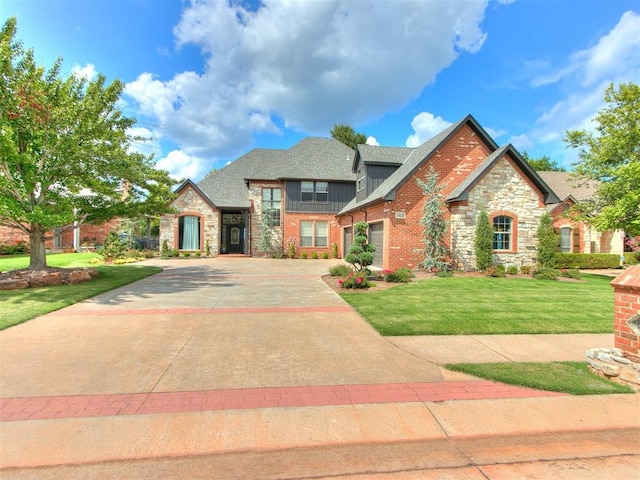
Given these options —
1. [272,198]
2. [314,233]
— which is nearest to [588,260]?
[314,233]

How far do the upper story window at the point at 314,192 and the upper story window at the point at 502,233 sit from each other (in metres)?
13.1

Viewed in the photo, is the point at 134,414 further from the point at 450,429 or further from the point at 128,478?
the point at 450,429

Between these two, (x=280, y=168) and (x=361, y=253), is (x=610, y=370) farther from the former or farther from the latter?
(x=280, y=168)

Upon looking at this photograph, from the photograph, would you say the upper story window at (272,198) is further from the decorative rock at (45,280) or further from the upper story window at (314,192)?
the decorative rock at (45,280)

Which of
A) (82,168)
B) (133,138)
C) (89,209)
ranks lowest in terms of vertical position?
(89,209)

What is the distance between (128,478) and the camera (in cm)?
266

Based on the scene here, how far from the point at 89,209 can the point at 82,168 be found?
159 centimetres

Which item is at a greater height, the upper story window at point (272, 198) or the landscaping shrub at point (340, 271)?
the upper story window at point (272, 198)

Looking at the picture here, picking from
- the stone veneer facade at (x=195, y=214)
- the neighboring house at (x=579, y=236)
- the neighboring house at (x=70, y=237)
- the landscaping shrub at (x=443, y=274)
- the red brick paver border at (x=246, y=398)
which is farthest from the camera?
the neighboring house at (x=70, y=237)

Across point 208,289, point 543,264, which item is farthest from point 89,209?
point 543,264

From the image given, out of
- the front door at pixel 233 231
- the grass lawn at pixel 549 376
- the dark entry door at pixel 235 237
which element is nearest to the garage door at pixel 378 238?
the grass lawn at pixel 549 376

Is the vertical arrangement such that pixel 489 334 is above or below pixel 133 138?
below

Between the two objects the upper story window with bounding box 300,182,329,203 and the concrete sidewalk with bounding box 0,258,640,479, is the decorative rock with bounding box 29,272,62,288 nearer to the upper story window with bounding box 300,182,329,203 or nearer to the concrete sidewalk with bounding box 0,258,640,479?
the concrete sidewalk with bounding box 0,258,640,479

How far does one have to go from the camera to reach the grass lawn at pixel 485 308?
6828 mm
